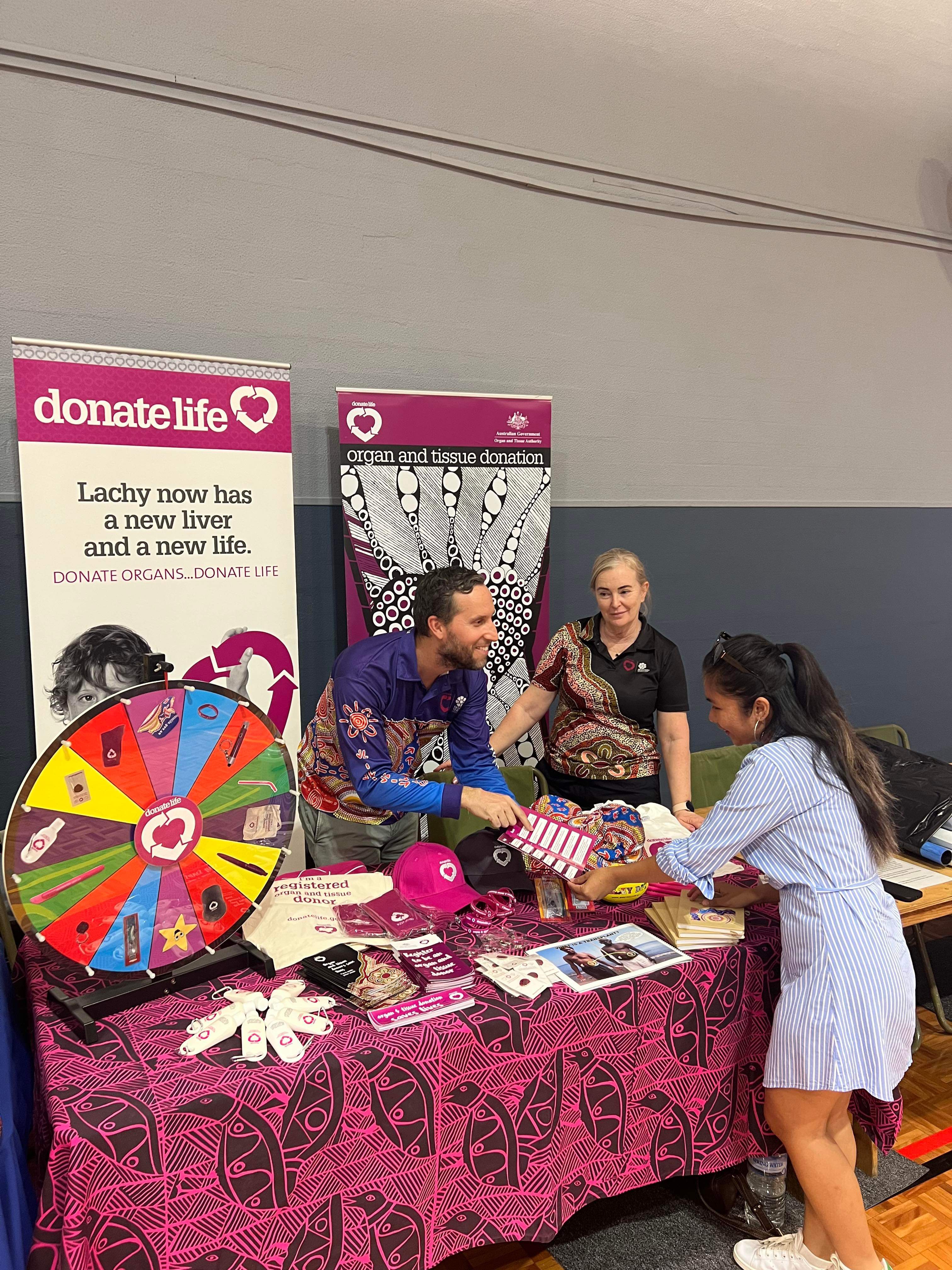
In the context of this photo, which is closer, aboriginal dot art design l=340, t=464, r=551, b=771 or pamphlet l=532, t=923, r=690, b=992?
pamphlet l=532, t=923, r=690, b=992

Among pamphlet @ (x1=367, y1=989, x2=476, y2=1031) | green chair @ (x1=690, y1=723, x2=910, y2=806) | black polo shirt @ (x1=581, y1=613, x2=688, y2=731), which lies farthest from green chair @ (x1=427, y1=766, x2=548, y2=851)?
pamphlet @ (x1=367, y1=989, x2=476, y2=1031)

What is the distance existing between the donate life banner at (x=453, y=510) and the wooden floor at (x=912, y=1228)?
6.17 ft

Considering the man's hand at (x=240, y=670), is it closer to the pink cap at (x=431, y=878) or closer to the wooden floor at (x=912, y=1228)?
the pink cap at (x=431, y=878)

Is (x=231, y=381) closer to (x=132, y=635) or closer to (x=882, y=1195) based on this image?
(x=132, y=635)

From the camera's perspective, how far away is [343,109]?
3.63m

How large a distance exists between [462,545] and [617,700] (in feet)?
3.67

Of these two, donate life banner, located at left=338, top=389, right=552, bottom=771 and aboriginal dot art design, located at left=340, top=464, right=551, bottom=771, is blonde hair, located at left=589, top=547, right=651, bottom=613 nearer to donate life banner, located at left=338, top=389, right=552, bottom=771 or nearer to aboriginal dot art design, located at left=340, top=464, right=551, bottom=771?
aboriginal dot art design, located at left=340, top=464, right=551, bottom=771

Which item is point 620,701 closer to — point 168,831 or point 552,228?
point 168,831

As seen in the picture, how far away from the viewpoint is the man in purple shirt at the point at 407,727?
2.30 m

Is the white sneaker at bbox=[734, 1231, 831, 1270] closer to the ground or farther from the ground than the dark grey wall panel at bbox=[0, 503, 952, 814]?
closer to the ground

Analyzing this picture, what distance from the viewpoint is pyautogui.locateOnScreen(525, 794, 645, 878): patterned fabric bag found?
2361mm

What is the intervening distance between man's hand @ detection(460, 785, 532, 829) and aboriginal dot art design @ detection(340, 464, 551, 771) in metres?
1.20

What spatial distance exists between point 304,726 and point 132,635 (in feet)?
3.20

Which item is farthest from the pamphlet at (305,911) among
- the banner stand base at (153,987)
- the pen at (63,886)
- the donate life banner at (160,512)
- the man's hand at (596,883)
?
the donate life banner at (160,512)
